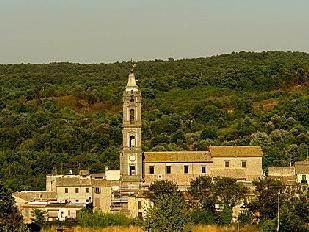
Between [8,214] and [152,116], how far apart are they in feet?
126

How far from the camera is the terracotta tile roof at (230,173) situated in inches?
1911

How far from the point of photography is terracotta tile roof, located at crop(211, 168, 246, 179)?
48.5m

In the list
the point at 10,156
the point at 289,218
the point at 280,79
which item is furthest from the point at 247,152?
the point at 280,79

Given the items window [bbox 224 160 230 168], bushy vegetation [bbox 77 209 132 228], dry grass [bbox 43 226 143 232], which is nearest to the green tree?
dry grass [bbox 43 226 143 232]

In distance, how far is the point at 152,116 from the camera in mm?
78125

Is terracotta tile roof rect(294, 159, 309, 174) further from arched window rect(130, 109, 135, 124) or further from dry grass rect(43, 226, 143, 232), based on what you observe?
dry grass rect(43, 226, 143, 232)

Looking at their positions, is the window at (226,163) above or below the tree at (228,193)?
above

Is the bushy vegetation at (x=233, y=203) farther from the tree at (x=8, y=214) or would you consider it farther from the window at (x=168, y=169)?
the tree at (x=8, y=214)

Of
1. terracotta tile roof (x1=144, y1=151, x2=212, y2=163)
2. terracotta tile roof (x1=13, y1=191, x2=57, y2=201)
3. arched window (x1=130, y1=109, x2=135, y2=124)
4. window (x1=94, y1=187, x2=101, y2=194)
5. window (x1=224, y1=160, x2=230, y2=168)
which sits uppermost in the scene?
arched window (x1=130, y1=109, x2=135, y2=124)

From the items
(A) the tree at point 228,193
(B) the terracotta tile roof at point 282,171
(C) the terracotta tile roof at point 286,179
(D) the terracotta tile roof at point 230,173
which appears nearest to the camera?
(A) the tree at point 228,193

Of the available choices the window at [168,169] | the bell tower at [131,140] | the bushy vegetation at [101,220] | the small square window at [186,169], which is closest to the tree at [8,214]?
the bushy vegetation at [101,220]

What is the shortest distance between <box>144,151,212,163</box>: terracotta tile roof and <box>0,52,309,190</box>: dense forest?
885 cm

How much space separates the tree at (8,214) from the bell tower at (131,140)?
7.18m

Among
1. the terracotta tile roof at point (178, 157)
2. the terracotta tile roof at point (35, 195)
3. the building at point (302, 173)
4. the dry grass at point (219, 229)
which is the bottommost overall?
the dry grass at point (219, 229)
